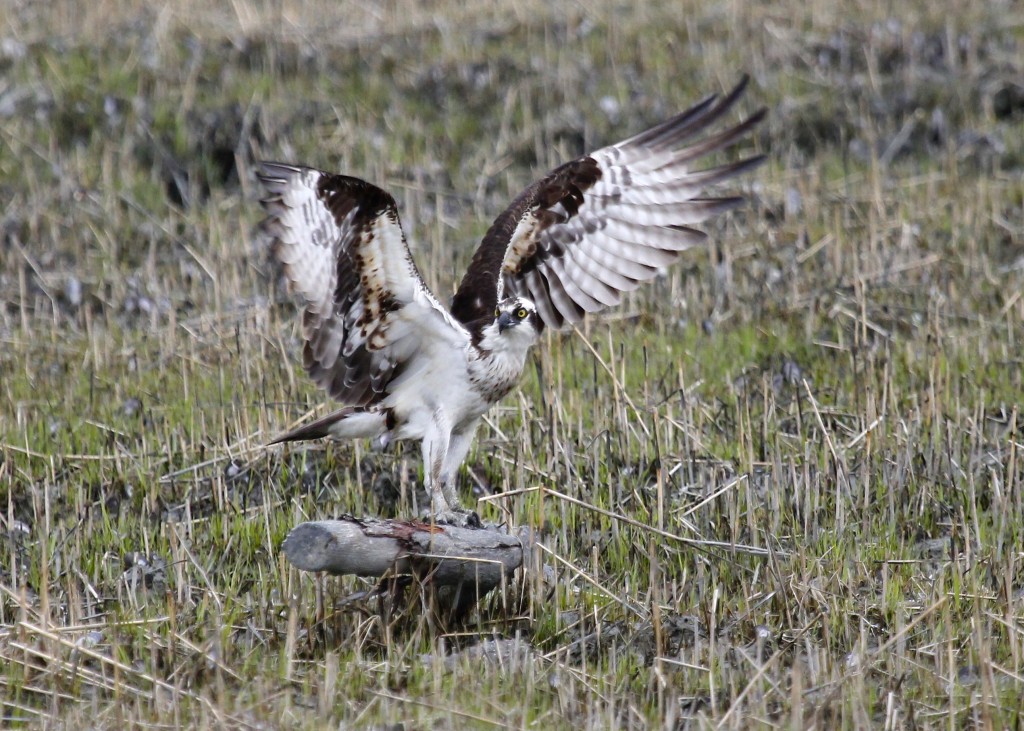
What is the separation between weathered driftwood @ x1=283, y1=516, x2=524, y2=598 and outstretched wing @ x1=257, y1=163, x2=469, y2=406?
3.26 ft

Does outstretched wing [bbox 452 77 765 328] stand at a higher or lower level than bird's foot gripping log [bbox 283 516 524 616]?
higher

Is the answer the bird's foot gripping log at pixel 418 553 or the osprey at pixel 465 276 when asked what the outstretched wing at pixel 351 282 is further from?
the bird's foot gripping log at pixel 418 553

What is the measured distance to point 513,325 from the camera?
212 inches

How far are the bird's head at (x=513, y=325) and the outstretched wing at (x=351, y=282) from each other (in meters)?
0.13

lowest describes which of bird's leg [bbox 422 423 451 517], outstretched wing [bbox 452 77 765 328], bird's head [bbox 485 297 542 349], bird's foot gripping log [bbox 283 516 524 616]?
bird's foot gripping log [bbox 283 516 524 616]

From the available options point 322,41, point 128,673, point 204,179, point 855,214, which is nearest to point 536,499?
point 128,673

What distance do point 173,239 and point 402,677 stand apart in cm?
549

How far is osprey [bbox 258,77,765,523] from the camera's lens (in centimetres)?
545

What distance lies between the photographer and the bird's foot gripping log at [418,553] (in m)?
4.46

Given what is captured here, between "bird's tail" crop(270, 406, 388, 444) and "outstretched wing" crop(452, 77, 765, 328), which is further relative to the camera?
"outstretched wing" crop(452, 77, 765, 328)

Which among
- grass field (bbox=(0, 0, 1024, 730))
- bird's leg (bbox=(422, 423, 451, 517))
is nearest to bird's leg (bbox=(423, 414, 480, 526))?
bird's leg (bbox=(422, 423, 451, 517))

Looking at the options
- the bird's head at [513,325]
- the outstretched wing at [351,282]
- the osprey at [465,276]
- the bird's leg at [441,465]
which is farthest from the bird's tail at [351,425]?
the bird's head at [513,325]

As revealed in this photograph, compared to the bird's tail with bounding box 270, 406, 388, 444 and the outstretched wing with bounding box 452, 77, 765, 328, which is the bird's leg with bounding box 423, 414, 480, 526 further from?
the outstretched wing with bounding box 452, 77, 765, 328

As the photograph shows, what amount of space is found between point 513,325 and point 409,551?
1.08 metres
